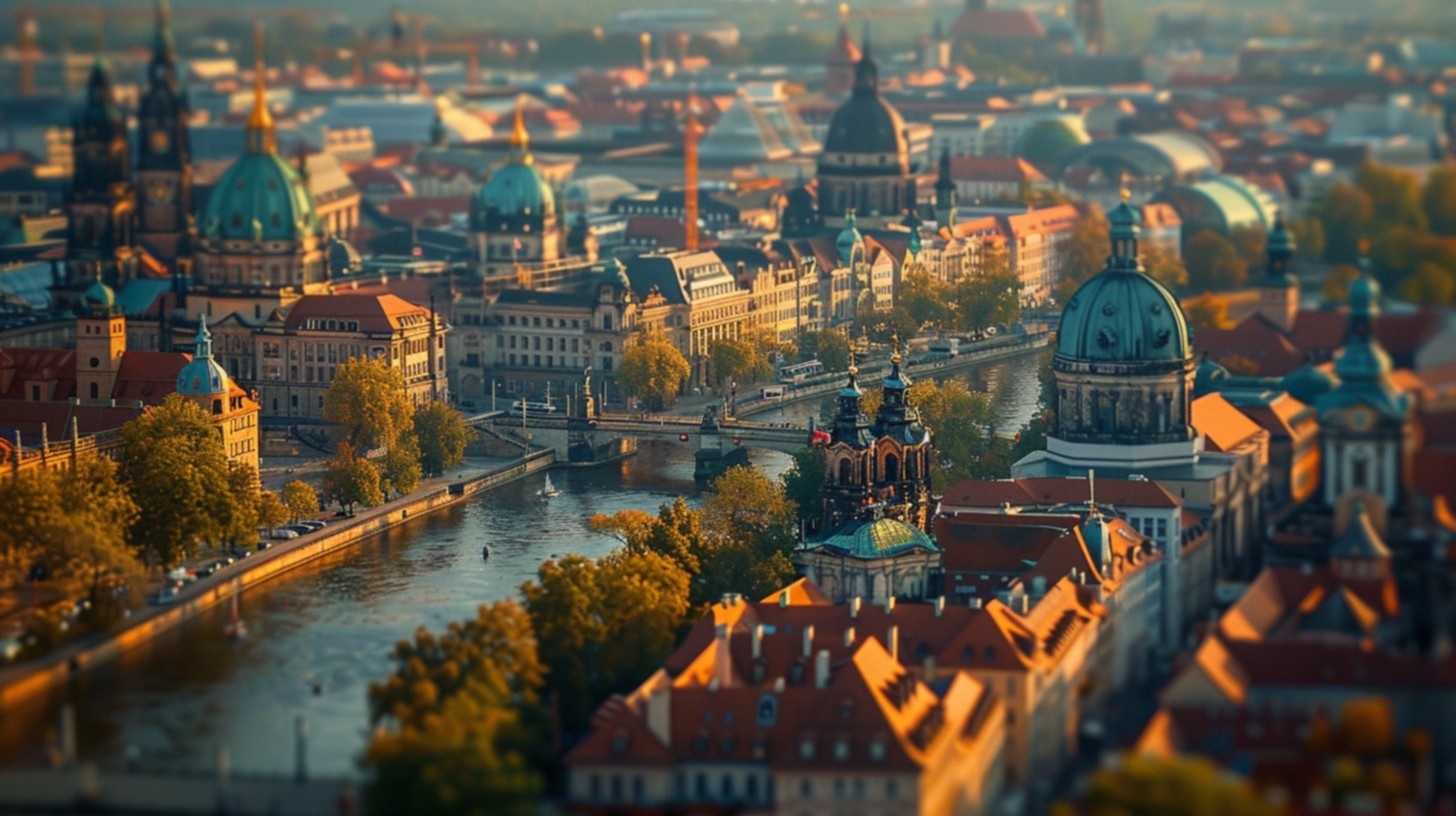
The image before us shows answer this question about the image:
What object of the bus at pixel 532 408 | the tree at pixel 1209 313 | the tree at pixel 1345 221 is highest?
the tree at pixel 1345 221

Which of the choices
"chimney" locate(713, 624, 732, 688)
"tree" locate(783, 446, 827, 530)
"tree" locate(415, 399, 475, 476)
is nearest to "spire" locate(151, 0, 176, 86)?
"tree" locate(415, 399, 475, 476)

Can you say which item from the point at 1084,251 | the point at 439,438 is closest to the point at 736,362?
the point at 439,438

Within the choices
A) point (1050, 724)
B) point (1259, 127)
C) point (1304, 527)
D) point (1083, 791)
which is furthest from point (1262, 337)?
point (1259, 127)

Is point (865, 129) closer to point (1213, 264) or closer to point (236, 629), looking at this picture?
point (1213, 264)

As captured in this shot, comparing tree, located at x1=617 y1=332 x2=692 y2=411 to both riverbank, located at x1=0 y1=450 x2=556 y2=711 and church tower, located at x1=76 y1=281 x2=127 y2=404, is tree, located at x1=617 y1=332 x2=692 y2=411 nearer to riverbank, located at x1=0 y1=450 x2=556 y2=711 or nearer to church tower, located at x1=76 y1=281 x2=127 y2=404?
riverbank, located at x1=0 y1=450 x2=556 y2=711

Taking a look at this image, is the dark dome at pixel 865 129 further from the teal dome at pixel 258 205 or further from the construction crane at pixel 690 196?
the teal dome at pixel 258 205

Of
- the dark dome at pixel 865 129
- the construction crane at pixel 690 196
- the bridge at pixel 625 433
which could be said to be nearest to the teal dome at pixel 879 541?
the bridge at pixel 625 433
